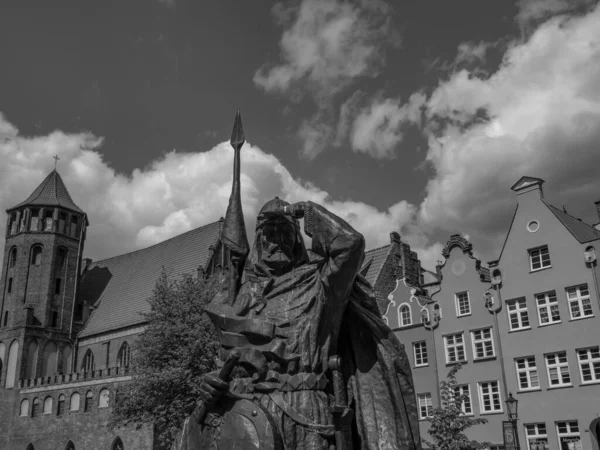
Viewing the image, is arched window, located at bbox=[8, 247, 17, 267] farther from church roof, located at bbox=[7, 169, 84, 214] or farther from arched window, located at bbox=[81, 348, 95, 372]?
arched window, located at bbox=[81, 348, 95, 372]

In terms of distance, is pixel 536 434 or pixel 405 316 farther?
pixel 405 316

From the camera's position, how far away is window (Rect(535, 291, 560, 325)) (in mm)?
25266

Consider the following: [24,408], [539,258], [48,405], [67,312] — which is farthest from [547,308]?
[67,312]

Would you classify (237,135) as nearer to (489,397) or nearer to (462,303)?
(489,397)

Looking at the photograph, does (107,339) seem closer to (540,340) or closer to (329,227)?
(540,340)

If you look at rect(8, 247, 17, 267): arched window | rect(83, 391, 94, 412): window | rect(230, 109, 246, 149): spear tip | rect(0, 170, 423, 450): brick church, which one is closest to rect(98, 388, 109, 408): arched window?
rect(0, 170, 423, 450): brick church

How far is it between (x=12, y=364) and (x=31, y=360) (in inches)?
55.7

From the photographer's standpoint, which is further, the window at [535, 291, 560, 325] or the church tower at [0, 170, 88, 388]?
the church tower at [0, 170, 88, 388]

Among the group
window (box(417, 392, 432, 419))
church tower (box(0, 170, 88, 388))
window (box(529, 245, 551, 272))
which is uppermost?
church tower (box(0, 170, 88, 388))

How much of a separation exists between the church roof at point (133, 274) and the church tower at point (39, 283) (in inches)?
105

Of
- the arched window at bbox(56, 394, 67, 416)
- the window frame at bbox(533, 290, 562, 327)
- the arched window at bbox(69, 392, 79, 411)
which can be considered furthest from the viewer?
the arched window at bbox(56, 394, 67, 416)

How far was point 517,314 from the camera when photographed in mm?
26562

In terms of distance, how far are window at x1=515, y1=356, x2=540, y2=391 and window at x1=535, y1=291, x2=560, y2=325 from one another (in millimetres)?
1616

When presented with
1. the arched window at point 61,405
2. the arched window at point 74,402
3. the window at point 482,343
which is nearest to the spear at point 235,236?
the window at point 482,343
